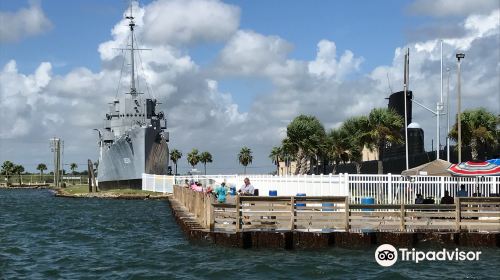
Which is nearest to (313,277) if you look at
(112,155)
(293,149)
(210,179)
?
(210,179)

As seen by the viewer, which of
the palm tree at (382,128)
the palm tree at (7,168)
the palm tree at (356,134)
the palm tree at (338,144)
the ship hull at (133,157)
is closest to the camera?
the palm tree at (382,128)

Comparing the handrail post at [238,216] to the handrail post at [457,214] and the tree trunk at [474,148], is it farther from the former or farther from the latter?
the tree trunk at [474,148]

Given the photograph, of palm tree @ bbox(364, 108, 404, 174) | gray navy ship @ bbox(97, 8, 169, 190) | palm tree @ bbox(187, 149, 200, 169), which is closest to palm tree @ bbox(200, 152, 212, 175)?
palm tree @ bbox(187, 149, 200, 169)

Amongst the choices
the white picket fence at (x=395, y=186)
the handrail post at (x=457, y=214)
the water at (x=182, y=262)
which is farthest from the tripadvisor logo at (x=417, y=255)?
the white picket fence at (x=395, y=186)

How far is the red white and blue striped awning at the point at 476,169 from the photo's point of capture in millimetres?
24748

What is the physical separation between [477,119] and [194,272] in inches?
1156

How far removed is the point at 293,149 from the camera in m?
67.1

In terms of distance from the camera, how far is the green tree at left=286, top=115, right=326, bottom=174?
64750 mm

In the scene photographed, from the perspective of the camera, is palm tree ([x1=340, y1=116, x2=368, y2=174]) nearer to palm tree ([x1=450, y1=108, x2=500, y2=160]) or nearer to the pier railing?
palm tree ([x1=450, y1=108, x2=500, y2=160])

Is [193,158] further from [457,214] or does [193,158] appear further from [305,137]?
[457,214]

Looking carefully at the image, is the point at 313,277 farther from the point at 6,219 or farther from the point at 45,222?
the point at 6,219

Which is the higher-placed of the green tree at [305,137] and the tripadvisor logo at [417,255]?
the green tree at [305,137]

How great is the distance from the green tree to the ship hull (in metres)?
22.9

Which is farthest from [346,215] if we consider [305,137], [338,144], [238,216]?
[305,137]
